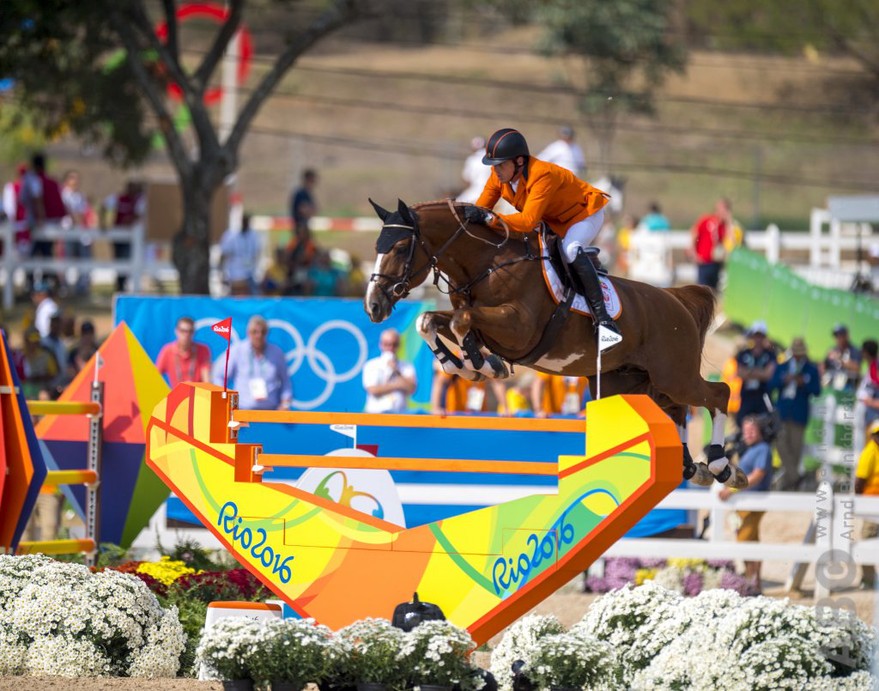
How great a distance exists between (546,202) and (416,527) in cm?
211

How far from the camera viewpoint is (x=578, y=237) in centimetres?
885

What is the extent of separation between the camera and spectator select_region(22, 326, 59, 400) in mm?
14414

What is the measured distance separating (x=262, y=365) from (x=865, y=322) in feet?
27.6

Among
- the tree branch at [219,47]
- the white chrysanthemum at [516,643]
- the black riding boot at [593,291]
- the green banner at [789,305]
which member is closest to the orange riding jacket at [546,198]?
the black riding boot at [593,291]

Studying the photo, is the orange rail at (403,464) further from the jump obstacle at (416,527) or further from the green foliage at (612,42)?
the green foliage at (612,42)

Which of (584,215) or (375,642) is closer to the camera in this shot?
(375,642)

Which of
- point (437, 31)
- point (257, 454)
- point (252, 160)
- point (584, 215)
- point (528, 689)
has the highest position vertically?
point (437, 31)

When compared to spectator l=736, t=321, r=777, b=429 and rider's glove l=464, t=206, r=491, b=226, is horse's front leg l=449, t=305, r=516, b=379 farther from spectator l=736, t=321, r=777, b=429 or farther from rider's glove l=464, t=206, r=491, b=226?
spectator l=736, t=321, r=777, b=429

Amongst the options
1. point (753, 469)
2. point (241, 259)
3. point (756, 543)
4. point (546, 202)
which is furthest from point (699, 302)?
point (241, 259)

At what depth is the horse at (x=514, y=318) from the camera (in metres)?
8.31

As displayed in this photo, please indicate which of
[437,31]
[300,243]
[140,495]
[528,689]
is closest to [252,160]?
[437,31]

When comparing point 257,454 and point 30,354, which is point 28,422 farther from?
point 30,354

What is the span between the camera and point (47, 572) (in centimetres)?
788

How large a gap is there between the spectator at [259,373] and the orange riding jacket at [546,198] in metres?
4.79
